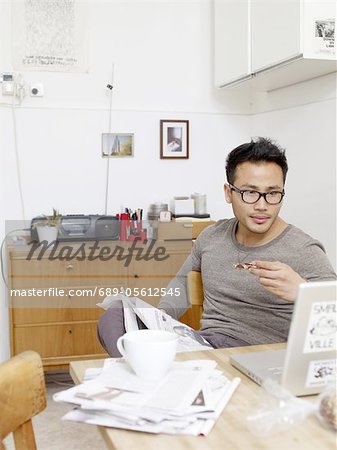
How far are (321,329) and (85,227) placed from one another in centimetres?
239

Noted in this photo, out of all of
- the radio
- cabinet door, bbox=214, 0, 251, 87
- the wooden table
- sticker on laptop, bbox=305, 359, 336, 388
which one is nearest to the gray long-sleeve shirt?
sticker on laptop, bbox=305, 359, 336, 388

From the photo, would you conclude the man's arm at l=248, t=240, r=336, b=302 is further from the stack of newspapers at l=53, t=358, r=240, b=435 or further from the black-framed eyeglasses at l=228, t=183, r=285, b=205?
the stack of newspapers at l=53, t=358, r=240, b=435

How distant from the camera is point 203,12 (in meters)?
3.60

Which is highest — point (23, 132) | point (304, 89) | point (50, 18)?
point (50, 18)

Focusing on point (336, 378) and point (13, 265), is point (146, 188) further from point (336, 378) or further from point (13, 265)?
point (336, 378)

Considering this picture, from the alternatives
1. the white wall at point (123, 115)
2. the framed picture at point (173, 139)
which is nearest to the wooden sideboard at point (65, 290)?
the white wall at point (123, 115)

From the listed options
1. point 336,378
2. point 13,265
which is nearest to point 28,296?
point 13,265

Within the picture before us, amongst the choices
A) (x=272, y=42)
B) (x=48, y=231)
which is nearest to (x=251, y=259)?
(x=272, y=42)

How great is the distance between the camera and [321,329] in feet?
3.29

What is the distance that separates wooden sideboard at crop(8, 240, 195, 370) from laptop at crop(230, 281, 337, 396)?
2158mm

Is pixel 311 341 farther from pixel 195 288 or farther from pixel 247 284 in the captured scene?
pixel 195 288

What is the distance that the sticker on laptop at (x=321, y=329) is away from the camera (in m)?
0.98

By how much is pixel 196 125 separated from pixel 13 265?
1414 mm

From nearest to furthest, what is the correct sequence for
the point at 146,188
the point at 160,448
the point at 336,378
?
the point at 160,448, the point at 336,378, the point at 146,188
